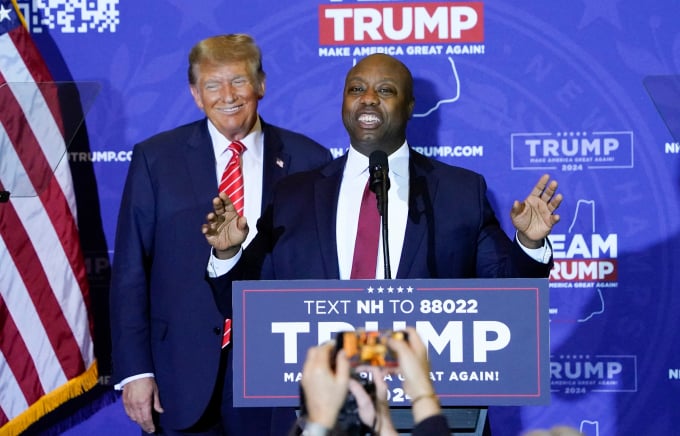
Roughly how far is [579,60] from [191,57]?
167 centimetres

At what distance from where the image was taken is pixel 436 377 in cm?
317

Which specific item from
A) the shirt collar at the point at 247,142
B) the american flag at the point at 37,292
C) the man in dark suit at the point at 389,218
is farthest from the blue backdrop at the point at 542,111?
the man in dark suit at the point at 389,218

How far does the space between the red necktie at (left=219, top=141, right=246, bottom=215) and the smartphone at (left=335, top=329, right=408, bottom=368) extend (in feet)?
8.04

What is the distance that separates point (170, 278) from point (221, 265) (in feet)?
2.82

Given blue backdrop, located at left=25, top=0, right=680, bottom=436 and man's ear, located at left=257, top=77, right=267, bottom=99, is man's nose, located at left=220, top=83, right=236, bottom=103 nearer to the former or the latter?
man's ear, located at left=257, top=77, right=267, bottom=99

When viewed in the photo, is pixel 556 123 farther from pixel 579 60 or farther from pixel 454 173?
pixel 454 173

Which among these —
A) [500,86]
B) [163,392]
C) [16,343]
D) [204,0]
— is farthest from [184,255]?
[500,86]

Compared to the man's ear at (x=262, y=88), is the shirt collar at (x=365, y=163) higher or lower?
lower

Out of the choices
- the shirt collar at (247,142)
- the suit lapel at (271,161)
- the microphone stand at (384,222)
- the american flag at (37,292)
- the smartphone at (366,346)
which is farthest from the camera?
the american flag at (37,292)

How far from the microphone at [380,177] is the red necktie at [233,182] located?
4.07 ft

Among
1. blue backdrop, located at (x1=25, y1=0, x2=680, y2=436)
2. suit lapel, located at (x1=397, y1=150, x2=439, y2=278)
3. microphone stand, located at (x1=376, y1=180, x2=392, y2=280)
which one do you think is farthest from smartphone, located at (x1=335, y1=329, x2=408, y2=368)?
blue backdrop, located at (x1=25, y1=0, x2=680, y2=436)

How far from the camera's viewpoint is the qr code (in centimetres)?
520

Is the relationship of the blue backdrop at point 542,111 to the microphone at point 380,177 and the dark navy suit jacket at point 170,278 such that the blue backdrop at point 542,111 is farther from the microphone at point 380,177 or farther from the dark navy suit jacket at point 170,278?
the microphone at point 380,177

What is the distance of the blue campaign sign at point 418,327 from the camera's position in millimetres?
3150
